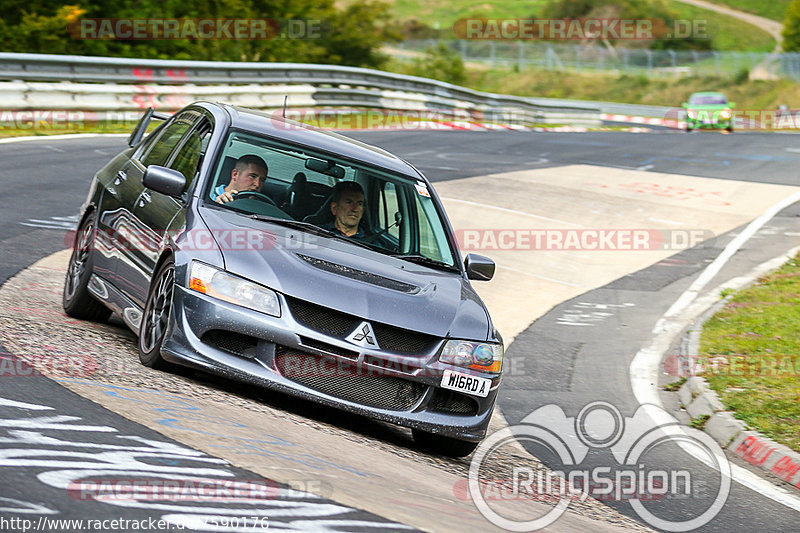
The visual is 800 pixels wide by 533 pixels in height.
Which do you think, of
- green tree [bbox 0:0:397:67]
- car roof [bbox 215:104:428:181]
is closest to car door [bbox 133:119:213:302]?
car roof [bbox 215:104:428:181]

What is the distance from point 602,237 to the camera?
16203 mm

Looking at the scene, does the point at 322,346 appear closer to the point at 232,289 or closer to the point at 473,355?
the point at 232,289

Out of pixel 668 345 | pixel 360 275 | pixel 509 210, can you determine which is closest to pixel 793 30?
pixel 509 210

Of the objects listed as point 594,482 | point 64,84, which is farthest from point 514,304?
point 64,84

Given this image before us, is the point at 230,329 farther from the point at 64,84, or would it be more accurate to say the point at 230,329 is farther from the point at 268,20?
the point at 268,20

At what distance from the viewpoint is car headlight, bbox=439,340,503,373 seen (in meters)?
6.11

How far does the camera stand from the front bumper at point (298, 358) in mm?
5855

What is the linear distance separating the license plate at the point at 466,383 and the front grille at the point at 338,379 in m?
0.24

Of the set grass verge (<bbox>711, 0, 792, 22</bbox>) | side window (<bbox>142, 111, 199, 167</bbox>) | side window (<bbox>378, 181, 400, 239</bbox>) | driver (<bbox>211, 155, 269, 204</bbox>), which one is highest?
grass verge (<bbox>711, 0, 792, 22</bbox>)

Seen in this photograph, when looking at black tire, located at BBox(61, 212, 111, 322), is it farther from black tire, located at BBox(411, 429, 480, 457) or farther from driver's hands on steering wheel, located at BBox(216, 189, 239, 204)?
black tire, located at BBox(411, 429, 480, 457)

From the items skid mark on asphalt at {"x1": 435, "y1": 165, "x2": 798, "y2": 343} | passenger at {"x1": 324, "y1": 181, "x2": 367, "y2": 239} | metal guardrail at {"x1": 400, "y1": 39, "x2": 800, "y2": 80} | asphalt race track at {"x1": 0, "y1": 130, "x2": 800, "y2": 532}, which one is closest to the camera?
asphalt race track at {"x1": 0, "y1": 130, "x2": 800, "y2": 532}

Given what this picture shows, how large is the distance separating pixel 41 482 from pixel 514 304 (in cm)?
850

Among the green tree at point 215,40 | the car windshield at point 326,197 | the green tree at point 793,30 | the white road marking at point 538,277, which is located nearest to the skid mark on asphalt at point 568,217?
the white road marking at point 538,277

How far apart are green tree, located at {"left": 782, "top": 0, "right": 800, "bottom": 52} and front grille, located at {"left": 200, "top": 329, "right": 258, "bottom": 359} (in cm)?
8323
